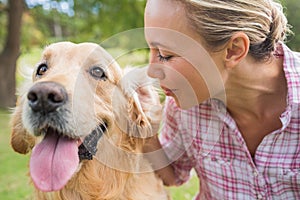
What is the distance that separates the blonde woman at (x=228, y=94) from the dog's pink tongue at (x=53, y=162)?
0.69 meters

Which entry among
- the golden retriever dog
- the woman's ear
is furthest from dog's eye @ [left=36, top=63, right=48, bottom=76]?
the woman's ear

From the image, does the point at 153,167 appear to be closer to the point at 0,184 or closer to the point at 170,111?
the point at 170,111

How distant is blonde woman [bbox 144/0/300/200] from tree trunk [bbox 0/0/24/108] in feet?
32.1

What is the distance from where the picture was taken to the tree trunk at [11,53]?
12156 millimetres

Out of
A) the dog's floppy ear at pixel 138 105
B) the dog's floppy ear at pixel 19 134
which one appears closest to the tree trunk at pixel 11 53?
the dog's floppy ear at pixel 19 134

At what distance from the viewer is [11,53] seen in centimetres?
1224

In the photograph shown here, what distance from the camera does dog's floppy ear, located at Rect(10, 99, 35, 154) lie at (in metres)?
2.90

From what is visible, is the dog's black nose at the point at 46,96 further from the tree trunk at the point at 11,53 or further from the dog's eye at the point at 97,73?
the tree trunk at the point at 11,53

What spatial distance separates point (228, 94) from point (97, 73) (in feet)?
2.81

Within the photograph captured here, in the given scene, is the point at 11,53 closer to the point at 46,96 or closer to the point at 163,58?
the point at 163,58

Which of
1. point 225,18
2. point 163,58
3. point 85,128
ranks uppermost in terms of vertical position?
point 225,18

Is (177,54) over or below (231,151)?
over

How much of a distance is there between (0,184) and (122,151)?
→ 3.13 meters

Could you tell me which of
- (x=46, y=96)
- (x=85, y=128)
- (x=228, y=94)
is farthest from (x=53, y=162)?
(x=228, y=94)
